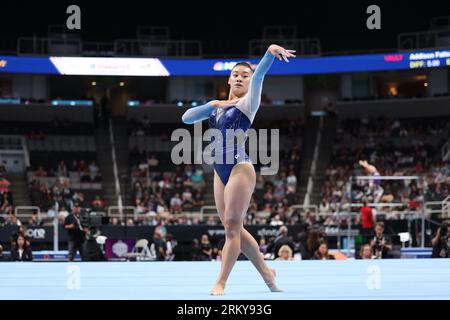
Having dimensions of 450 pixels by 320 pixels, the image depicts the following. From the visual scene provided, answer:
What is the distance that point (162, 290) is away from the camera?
6.08m

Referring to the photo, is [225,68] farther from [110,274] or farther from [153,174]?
[110,274]

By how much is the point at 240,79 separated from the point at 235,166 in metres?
0.69

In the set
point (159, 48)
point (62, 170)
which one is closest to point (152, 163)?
point (62, 170)

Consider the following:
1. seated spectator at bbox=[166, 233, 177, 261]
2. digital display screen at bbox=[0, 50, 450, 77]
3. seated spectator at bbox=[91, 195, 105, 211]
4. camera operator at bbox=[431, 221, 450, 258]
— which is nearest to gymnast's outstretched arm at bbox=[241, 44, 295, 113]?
camera operator at bbox=[431, 221, 450, 258]

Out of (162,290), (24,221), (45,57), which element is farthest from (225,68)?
(162,290)

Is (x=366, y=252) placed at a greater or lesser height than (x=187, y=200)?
lesser

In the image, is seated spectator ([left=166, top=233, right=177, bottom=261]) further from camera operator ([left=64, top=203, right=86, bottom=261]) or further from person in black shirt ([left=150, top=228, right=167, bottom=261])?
camera operator ([left=64, top=203, right=86, bottom=261])

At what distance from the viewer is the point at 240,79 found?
596 cm

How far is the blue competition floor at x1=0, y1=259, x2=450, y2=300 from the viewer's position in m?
5.45

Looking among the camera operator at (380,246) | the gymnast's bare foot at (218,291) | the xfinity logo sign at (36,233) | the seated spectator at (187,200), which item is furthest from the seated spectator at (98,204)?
the gymnast's bare foot at (218,291)

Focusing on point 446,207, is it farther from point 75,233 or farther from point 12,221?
point 12,221

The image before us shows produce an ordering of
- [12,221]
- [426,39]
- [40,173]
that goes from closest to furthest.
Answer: [12,221], [40,173], [426,39]

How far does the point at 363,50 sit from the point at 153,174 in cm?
937

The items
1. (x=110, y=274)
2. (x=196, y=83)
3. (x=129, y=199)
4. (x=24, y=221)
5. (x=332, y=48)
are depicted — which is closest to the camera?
(x=110, y=274)
